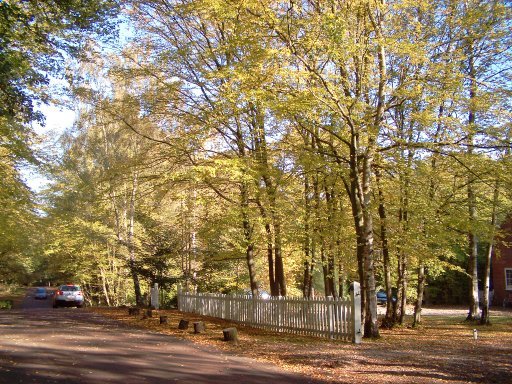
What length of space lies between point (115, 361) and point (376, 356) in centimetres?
493

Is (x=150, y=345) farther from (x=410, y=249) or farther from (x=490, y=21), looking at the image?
(x=490, y=21)

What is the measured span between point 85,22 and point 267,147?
761cm

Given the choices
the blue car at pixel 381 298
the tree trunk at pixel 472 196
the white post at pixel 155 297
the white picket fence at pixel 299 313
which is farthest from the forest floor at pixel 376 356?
the blue car at pixel 381 298

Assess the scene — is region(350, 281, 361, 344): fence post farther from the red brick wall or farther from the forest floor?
the red brick wall

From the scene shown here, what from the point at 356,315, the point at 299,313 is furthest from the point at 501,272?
the point at 356,315

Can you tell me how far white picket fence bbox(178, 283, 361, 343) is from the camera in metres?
11.2

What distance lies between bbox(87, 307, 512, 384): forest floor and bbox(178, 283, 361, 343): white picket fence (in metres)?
0.35

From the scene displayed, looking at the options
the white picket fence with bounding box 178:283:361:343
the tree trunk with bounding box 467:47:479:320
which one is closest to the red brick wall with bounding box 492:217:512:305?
the tree trunk with bounding box 467:47:479:320

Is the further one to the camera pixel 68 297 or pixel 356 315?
pixel 68 297

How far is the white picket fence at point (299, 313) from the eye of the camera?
11.2 meters

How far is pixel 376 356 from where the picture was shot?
9359 millimetres

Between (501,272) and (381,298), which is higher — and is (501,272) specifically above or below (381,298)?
above

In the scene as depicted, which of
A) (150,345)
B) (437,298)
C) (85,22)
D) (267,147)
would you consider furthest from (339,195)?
(437,298)

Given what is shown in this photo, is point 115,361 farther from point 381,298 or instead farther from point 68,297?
point 381,298
